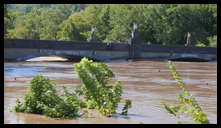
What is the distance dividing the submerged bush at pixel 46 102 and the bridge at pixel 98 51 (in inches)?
1394

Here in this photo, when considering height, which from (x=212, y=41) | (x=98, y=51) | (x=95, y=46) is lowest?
(x=98, y=51)

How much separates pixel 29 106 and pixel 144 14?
6781cm

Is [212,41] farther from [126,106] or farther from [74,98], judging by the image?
[74,98]

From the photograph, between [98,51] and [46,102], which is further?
[98,51]

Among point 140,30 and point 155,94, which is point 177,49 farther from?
point 155,94

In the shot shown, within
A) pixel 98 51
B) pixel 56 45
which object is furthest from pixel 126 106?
pixel 98 51

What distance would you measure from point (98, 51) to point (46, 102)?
1671 inches

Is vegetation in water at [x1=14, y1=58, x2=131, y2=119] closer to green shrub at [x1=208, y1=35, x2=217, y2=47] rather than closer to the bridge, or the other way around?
the bridge

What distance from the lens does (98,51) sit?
185ft

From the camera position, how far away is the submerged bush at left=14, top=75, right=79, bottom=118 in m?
13.6

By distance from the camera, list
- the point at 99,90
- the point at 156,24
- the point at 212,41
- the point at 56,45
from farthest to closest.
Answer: the point at 156,24 → the point at 212,41 → the point at 56,45 → the point at 99,90

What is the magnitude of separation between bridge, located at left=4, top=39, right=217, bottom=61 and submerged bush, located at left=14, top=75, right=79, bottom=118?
35.4 metres

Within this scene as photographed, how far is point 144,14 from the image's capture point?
81.2 m
